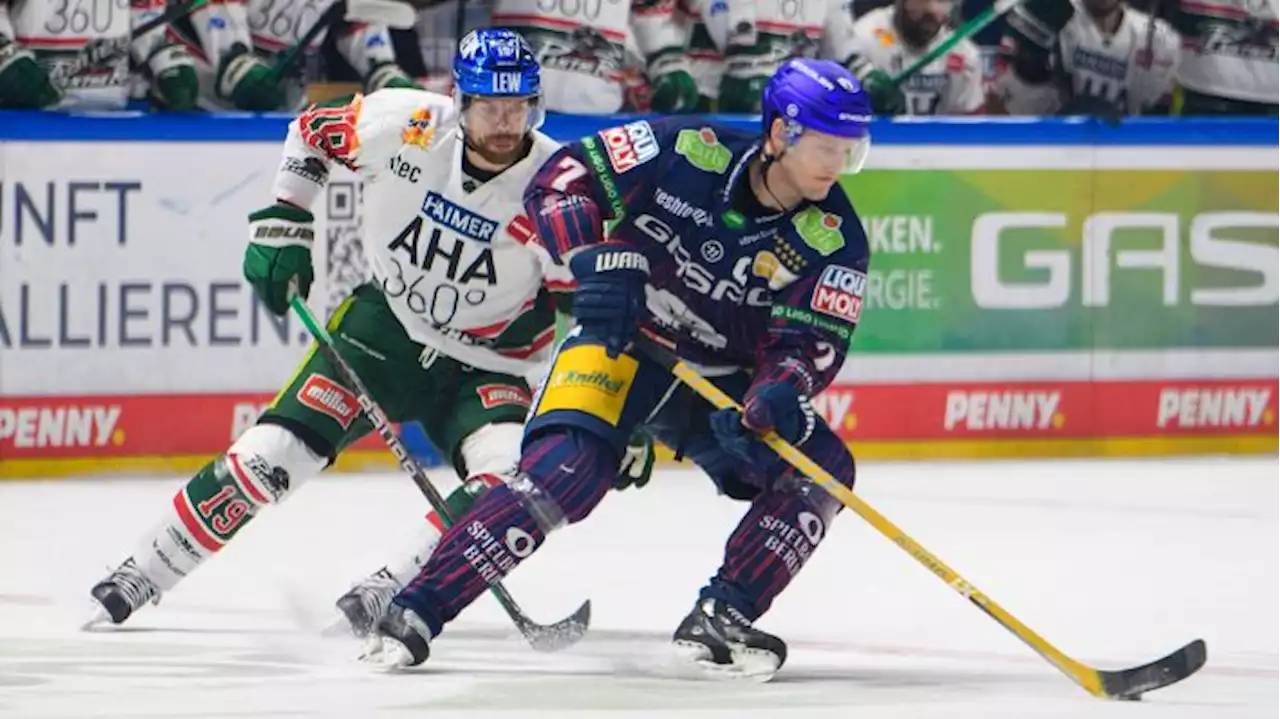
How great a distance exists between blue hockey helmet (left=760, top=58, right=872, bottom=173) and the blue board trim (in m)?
3.83

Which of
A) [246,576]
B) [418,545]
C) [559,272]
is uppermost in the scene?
[559,272]

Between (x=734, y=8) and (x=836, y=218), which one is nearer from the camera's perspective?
(x=836, y=218)

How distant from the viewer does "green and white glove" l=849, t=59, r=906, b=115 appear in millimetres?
10211

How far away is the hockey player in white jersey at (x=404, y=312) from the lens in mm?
6340

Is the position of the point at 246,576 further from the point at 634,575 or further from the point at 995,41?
the point at 995,41

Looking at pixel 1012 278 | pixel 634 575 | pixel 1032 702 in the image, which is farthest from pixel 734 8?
pixel 1032 702

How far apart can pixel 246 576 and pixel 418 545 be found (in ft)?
3.54

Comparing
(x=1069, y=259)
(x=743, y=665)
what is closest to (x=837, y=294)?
(x=743, y=665)

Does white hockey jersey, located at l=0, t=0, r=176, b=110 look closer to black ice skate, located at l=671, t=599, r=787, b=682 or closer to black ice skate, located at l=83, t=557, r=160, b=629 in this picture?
black ice skate, located at l=83, t=557, r=160, b=629

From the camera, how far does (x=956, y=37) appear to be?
34.2 feet

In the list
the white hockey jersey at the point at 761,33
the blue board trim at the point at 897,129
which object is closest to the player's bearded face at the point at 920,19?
the white hockey jersey at the point at 761,33

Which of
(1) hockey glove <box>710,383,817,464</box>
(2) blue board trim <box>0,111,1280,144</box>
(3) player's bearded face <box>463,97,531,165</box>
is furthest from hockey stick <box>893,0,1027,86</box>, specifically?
(1) hockey glove <box>710,383,817,464</box>

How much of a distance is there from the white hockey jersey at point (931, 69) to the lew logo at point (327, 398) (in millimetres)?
4502

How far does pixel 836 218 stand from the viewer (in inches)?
231
